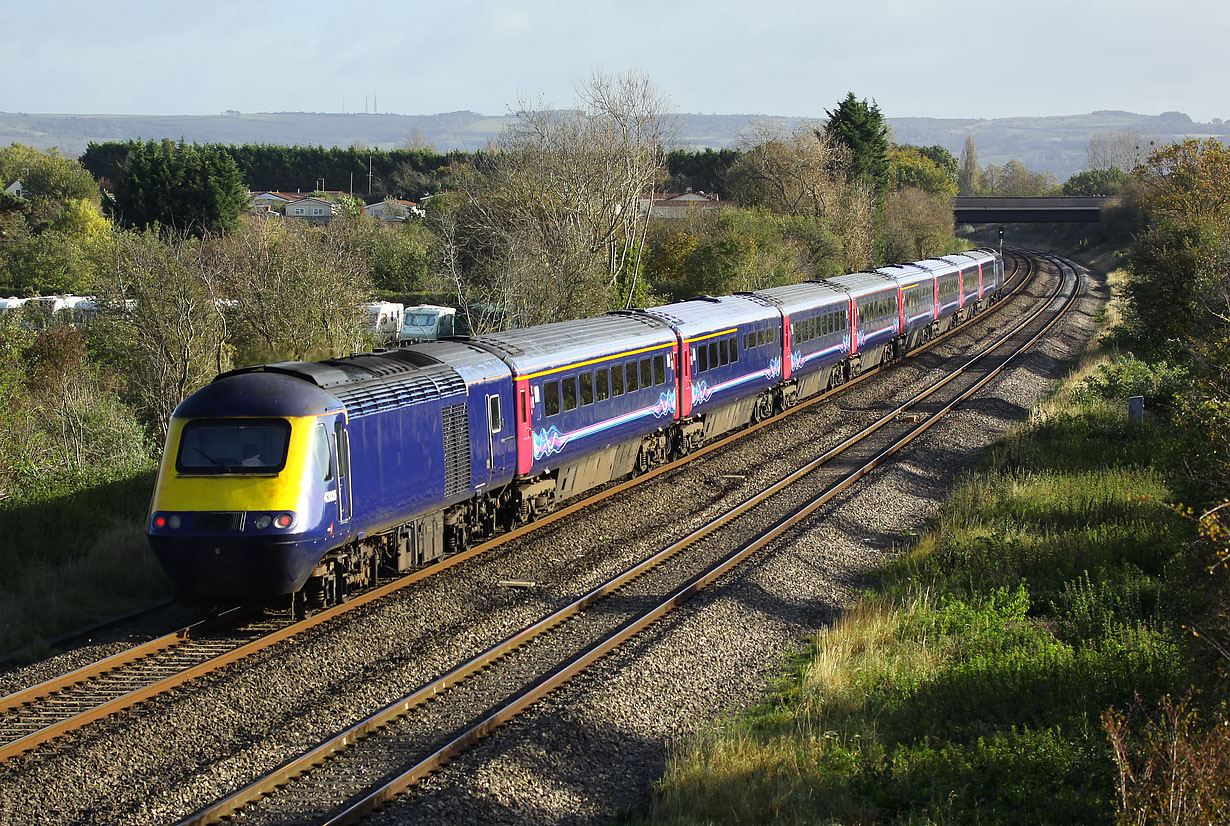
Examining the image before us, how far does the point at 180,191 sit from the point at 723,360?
47.5 metres

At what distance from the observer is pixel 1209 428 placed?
9062 mm

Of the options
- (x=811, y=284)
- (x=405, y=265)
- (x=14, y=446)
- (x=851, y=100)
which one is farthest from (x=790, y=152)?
(x=14, y=446)

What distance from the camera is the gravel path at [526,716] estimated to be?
8.44m

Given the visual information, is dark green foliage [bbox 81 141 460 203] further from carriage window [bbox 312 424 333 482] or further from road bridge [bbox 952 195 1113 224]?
carriage window [bbox 312 424 333 482]

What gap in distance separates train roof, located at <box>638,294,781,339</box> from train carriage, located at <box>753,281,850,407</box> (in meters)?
1.00

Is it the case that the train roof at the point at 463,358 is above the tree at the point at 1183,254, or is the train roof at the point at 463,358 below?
below

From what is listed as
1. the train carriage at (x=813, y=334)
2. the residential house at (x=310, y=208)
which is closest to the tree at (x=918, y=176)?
the residential house at (x=310, y=208)

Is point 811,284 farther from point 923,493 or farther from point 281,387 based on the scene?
point 281,387

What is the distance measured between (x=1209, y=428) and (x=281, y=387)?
9.52 m

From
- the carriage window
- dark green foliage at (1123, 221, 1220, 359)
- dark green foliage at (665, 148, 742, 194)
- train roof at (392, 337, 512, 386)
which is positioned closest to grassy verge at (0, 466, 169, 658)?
the carriage window

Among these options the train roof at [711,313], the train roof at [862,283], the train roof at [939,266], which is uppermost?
the train roof at [939,266]

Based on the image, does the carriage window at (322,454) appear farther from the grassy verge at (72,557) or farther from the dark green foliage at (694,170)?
the dark green foliage at (694,170)

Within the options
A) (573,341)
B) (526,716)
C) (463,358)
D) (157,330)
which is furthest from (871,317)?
(526,716)

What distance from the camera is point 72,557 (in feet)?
49.3
